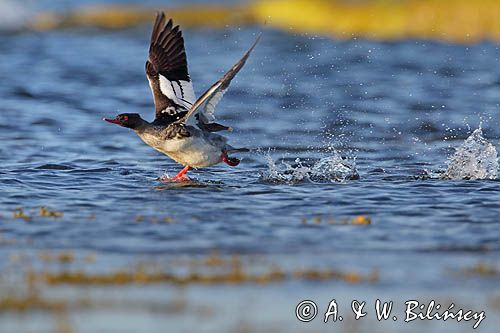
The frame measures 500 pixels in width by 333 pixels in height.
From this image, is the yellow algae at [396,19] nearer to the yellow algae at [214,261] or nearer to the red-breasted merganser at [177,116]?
the red-breasted merganser at [177,116]

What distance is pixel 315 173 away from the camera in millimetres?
11320

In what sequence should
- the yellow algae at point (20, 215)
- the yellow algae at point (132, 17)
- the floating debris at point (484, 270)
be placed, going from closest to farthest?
the floating debris at point (484, 270) < the yellow algae at point (20, 215) < the yellow algae at point (132, 17)

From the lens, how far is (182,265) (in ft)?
24.3

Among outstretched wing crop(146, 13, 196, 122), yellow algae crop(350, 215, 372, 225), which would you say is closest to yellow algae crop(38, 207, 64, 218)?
yellow algae crop(350, 215, 372, 225)

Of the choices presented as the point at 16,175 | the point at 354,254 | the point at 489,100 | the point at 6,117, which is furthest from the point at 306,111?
the point at 354,254

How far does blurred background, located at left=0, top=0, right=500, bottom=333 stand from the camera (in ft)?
21.6

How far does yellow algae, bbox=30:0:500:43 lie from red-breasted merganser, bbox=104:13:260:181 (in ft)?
40.0

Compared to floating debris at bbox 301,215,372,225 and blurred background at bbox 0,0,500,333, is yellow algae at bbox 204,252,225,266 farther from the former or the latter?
floating debris at bbox 301,215,372,225

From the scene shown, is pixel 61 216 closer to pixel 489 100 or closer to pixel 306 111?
pixel 306 111

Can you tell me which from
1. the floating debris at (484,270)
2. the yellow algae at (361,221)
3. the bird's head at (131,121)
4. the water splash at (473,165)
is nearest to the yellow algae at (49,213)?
the bird's head at (131,121)

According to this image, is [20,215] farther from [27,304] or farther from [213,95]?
[27,304]

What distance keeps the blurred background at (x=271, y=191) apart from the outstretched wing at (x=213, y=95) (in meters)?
0.73

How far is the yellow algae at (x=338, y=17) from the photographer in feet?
76.1

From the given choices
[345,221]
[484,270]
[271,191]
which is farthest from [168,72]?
[484,270]
